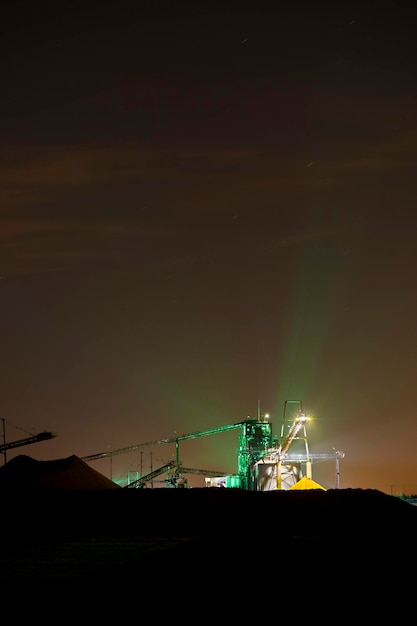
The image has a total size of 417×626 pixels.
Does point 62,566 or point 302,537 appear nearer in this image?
point 62,566

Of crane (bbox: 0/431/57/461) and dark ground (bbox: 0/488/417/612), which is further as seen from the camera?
crane (bbox: 0/431/57/461)

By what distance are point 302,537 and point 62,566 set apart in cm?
1100

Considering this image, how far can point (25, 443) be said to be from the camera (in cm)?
9844

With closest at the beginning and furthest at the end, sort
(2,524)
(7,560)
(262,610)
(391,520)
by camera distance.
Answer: (262,610) → (7,560) → (391,520) → (2,524)

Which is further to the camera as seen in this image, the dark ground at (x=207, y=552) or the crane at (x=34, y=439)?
the crane at (x=34, y=439)

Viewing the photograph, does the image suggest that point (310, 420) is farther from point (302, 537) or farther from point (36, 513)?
point (302, 537)

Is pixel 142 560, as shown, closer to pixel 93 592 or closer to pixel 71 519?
pixel 93 592

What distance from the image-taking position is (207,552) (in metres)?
22.5

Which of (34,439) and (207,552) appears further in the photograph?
(34,439)

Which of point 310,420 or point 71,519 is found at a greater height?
point 310,420

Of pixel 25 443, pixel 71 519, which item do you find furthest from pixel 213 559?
pixel 25 443

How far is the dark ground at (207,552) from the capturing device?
534 inches

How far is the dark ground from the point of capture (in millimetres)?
13562

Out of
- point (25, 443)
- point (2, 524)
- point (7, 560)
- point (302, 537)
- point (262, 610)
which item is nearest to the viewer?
point (262, 610)
